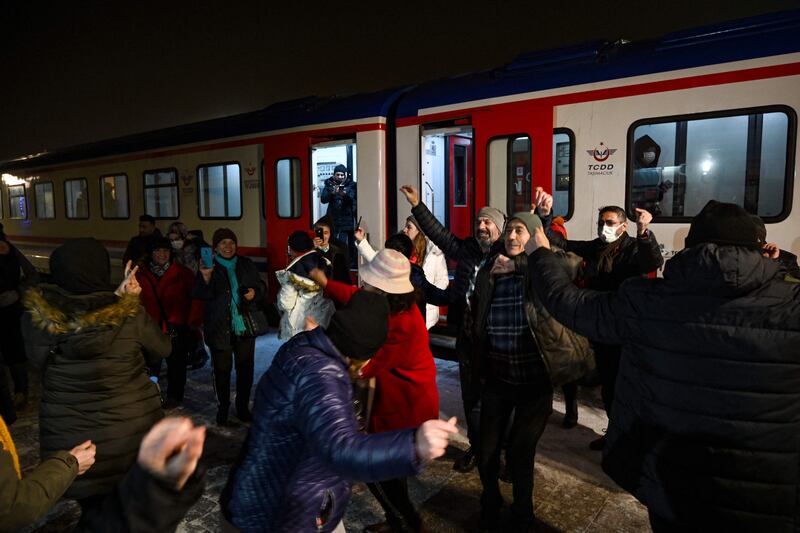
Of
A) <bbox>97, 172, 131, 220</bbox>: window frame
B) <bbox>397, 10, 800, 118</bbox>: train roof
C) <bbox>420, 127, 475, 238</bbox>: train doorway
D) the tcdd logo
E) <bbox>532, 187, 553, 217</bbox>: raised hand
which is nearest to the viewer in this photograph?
<bbox>532, 187, 553, 217</bbox>: raised hand

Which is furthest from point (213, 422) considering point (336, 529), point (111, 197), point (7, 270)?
point (111, 197)

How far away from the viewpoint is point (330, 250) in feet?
18.7

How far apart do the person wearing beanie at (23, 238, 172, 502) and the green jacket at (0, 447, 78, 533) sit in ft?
2.79

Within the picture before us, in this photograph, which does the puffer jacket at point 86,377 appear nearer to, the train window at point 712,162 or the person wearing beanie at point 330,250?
the person wearing beanie at point 330,250

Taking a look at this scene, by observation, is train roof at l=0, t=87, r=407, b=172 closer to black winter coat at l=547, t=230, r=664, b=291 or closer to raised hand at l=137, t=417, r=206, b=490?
black winter coat at l=547, t=230, r=664, b=291

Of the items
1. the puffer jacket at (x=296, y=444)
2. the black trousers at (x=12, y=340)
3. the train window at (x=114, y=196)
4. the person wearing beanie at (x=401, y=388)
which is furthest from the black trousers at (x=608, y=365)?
the train window at (x=114, y=196)

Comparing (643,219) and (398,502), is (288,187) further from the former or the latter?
(398,502)

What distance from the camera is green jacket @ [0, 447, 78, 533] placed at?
150cm

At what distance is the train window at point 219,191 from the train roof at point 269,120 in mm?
482

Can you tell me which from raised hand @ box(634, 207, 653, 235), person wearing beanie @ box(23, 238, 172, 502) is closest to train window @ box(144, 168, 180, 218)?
person wearing beanie @ box(23, 238, 172, 502)

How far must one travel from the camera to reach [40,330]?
2.50m

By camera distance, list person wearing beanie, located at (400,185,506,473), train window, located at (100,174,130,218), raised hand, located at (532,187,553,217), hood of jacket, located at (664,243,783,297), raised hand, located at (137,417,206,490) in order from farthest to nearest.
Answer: train window, located at (100,174,130,218) → raised hand, located at (532,187,553,217) → person wearing beanie, located at (400,185,506,473) → hood of jacket, located at (664,243,783,297) → raised hand, located at (137,417,206,490)

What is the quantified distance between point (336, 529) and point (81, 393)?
1345 mm

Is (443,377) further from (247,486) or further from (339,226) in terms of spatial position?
(247,486)
